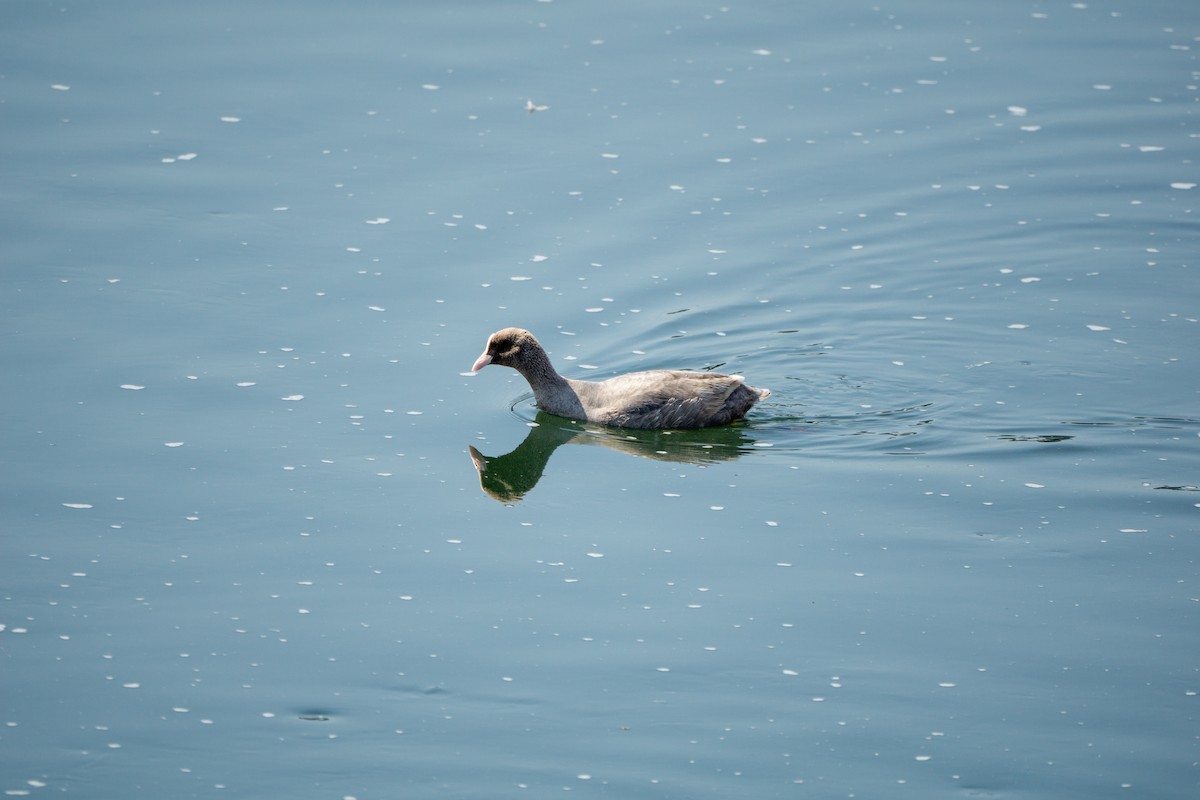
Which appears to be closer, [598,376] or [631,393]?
[631,393]

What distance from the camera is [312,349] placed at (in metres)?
14.8

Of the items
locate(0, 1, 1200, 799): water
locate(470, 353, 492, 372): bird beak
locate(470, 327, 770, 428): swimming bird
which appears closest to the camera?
locate(0, 1, 1200, 799): water

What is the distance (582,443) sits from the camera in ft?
45.0

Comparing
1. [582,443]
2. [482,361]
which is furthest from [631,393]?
[482,361]

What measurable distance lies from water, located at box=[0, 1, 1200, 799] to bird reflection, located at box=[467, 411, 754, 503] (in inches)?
2.2

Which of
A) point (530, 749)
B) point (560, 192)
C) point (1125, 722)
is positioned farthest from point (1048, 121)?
point (530, 749)

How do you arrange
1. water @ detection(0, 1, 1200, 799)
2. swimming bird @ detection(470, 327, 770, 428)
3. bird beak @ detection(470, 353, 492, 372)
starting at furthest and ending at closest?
bird beak @ detection(470, 353, 492, 372)
swimming bird @ detection(470, 327, 770, 428)
water @ detection(0, 1, 1200, 799)

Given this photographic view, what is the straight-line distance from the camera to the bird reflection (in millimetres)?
13078

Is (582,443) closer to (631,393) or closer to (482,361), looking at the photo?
(631,393)

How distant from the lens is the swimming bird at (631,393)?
13648 millimetres

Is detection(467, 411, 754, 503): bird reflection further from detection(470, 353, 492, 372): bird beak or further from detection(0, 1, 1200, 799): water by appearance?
detection(470, 353, 492, 372): bird beak

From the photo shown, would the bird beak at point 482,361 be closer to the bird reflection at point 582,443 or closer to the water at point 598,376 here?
the water at point 598,376

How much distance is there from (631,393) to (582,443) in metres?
0.60

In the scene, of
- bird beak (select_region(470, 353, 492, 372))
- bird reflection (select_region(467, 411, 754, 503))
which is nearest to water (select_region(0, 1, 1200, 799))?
bird reflection (select_region(467, 411, 754, 503))
